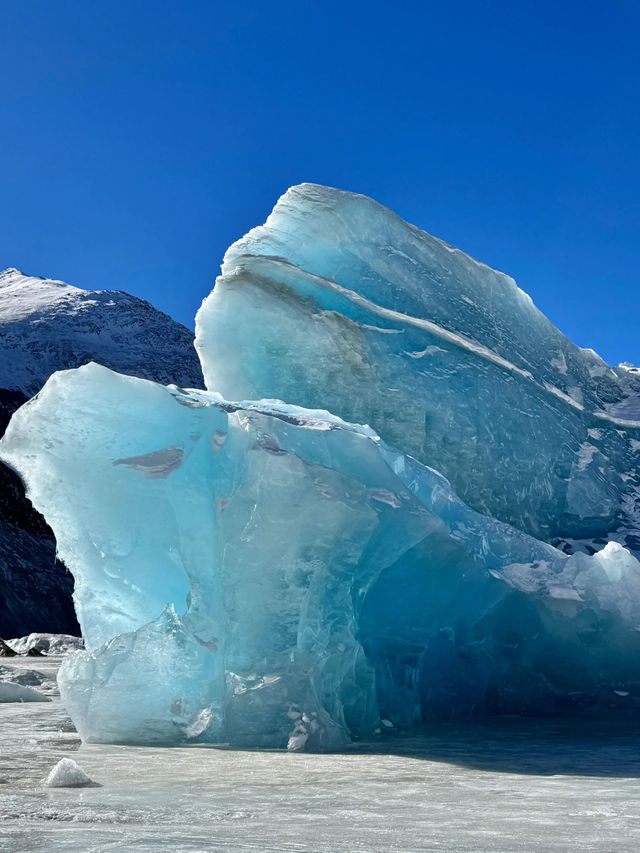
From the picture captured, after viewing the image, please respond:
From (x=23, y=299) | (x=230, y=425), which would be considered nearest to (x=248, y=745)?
(x=230, y=425)

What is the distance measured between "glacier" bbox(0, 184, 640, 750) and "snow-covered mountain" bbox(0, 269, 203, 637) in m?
26.0

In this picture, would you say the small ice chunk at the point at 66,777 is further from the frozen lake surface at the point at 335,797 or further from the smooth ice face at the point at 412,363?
the smooth ice face at the point at 412,363

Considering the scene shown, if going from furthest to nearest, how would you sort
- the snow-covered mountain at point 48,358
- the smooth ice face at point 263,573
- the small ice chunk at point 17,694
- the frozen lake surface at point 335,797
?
1. the snow-covered mountain at point 48,358
2. the small ice chunk at point 17,694
3. the smooth ice face at point 263,573
4. the frozen lake surface at point 335,797

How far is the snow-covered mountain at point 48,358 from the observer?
3369cm

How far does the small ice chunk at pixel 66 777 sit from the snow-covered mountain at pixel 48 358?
29.3 metres

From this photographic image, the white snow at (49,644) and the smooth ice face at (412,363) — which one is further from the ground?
the smooth ice face at (412,363)

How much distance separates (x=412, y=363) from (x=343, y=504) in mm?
3306

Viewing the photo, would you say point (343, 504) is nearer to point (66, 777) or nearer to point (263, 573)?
point (263, 573)

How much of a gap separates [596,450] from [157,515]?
15.7 ft

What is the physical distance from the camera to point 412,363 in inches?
327

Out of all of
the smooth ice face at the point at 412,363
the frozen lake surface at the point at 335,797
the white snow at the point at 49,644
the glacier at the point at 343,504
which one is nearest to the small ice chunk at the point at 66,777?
the frozen lake surface at the point at 335,797

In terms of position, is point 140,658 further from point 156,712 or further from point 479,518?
point 479,518

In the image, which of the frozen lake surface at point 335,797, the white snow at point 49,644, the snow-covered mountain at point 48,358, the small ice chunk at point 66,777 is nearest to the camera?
the frozen lake surface at point 335,797

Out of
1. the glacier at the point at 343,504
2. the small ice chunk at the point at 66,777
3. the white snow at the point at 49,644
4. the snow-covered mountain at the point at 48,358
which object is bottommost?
the small ice chunk at the point at 66,777
